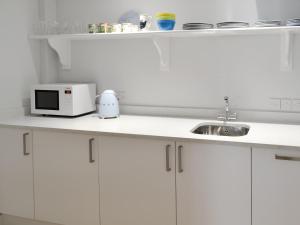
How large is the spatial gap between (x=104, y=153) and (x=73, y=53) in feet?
4.13

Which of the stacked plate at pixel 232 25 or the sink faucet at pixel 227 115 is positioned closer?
the stacked plate at pixel 232 25

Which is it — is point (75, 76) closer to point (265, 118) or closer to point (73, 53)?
point (73, 53)

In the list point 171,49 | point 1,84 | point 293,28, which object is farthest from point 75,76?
point 293,28

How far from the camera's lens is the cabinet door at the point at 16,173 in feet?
9.64

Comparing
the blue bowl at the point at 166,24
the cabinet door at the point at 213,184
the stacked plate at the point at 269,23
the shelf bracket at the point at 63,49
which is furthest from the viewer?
the shelf bracket at the point at 63,49

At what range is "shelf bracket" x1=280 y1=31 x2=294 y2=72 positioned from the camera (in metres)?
2.78

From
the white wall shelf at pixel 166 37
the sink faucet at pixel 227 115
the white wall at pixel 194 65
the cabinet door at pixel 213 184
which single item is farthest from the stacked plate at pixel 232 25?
the cabinet door at pixel 213 184

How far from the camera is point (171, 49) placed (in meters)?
3.20

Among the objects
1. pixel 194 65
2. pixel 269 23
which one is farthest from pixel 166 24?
pixel 269 23

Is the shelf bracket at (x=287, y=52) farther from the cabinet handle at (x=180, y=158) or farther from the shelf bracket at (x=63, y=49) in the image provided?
the shelf bracket at (x=63, y=49)

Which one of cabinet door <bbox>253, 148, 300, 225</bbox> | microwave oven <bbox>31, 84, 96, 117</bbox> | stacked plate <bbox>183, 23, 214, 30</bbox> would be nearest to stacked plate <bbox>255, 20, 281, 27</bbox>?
stacked plate <bbox>183, 23, 214, 30</bbox>

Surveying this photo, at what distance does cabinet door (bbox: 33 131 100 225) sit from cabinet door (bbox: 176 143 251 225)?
2.08 feet

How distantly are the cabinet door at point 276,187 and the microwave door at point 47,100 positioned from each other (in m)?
1.67

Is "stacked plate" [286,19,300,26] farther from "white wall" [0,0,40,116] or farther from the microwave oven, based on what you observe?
"white wall" [0,0,40,116]
